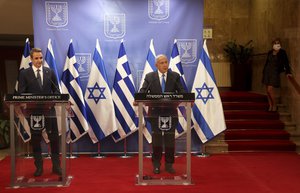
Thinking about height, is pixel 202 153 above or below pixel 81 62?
below

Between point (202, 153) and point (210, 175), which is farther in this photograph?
point (202, 153)

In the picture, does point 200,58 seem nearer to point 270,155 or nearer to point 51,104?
point 270,155

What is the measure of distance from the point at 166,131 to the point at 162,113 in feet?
0.73

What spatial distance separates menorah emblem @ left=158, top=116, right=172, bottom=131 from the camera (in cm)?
456

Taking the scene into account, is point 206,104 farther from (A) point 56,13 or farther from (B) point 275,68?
(A) point 56,13

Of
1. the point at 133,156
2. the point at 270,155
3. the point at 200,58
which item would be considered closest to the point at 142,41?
the point at 200,58

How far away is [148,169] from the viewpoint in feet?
15.9

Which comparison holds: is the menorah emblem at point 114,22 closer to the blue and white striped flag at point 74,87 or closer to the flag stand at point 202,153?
the blue and white striped flag at point 74,87

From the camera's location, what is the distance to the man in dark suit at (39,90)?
459 cm

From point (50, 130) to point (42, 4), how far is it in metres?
2.54

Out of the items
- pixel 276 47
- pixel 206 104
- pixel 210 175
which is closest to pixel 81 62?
pixel 206 104

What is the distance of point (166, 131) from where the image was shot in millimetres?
4582

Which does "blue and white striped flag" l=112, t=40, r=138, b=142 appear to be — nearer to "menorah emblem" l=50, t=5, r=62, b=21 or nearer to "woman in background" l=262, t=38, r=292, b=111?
"menorah emblem" l=50, t=5, r=62, b=21

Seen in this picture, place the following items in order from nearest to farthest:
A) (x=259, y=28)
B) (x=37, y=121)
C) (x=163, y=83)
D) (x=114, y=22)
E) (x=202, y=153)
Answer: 1. (x=37, y=121)
2. (x=163, y=83)
3. (x=114, y=22)
4. (x=202, y=153)
5. (x=259, y=28)
